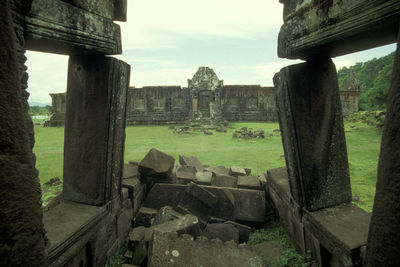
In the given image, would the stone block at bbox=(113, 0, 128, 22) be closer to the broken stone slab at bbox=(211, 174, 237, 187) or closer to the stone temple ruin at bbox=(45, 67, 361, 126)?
the broken stone slab at bbox=(211, 174, 237, 187)

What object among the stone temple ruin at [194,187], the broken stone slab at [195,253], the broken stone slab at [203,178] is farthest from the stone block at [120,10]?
the broken stone slab at [203,178]

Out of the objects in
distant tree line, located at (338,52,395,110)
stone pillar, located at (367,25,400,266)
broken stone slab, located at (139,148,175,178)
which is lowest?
broken stone slab, located at (139,148,175,178)

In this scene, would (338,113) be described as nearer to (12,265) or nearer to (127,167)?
(12,265)

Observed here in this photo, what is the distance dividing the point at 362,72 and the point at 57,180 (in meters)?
48.4

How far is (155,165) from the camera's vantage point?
3211 mm

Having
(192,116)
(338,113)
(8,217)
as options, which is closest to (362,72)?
(192,116)

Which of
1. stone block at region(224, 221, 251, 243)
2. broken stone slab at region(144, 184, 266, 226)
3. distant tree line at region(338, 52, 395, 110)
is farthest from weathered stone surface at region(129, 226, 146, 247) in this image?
distant tree line at region(338, 52, 395, 110)

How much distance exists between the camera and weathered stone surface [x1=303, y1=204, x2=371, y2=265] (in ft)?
4.90

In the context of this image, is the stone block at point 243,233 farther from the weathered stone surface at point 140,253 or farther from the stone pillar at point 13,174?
the stone pillar at point 13,174

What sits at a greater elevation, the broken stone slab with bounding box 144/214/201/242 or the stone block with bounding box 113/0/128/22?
the stone block with bounding box 113/0/128/22

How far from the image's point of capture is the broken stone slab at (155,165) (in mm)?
3172

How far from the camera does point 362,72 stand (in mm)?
38750

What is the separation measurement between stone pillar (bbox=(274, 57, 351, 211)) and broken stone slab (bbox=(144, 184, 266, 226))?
39.0 inches

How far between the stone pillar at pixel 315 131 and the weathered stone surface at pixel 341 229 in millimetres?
105
